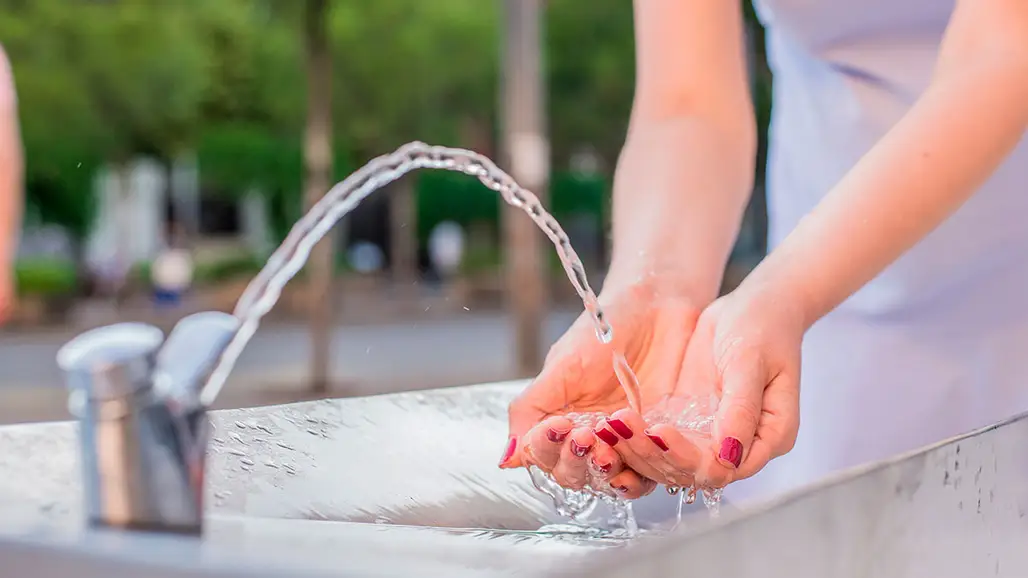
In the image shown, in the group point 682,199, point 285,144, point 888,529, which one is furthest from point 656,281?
point 285,144

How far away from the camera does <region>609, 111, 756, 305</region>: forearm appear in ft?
3.11

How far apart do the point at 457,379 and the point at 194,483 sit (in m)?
4.64

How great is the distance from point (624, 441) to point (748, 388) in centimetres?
9

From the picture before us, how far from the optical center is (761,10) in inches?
46.0

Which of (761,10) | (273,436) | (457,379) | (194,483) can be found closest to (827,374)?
(761,10)

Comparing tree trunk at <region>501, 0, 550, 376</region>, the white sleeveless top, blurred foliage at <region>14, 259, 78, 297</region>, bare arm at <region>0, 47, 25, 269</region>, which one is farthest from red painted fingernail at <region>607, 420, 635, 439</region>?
blurred foliage at <region>14, 259, 78, 297</region>

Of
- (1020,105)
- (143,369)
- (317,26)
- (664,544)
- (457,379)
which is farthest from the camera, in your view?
(317,26)

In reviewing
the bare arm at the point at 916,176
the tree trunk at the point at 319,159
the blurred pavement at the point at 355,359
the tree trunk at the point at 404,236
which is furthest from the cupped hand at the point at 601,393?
the tree trunk at the point at 404,236

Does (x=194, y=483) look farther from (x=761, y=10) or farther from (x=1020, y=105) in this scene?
(x=761, y=10)

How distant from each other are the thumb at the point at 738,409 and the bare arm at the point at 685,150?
18 cm

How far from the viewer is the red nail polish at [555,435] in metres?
0.75

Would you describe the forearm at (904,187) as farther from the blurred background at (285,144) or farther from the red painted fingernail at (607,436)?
the blurred background at (285,144)

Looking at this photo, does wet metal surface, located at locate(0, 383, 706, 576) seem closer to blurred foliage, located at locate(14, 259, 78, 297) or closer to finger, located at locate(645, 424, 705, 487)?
finger, located at locate(645, 424, 705, 487)

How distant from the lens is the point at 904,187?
0.81 metres
